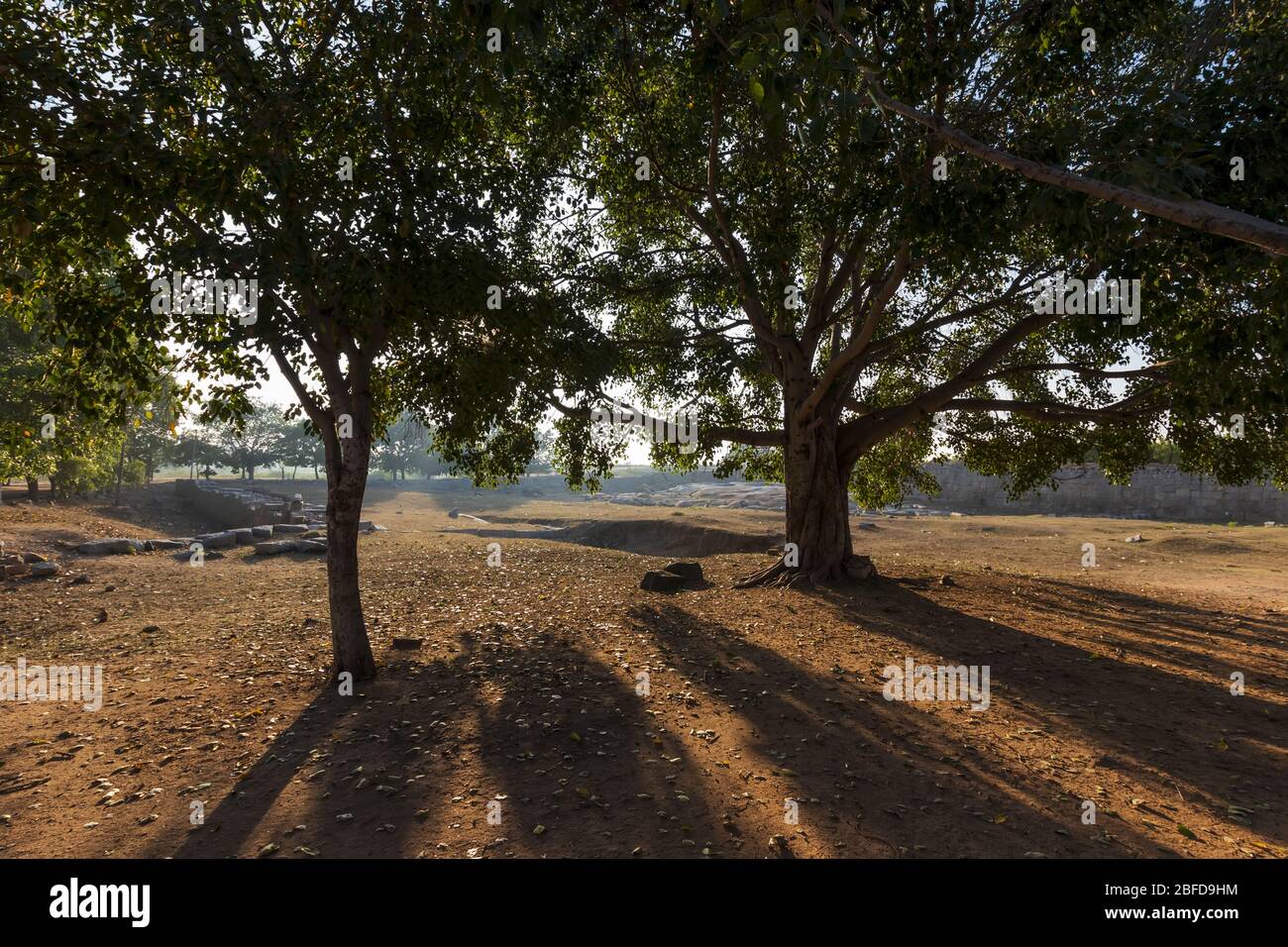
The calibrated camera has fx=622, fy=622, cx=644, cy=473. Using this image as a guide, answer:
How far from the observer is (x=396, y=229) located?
764cm

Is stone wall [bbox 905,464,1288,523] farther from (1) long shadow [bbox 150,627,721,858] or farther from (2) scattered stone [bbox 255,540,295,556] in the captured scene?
(1) long shadow [bbox 150,627,721,858]

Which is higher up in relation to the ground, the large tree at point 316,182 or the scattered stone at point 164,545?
the large tree at point 316,182

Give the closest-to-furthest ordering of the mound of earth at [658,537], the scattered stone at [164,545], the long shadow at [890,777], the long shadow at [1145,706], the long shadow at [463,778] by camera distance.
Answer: the long shadow at [890,777], the long shadow at [463,778], the long shadow at [1145,706], the scattered stone at [164,545], the mound of earth at [658,537]

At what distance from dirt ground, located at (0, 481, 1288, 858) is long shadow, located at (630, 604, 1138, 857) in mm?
30

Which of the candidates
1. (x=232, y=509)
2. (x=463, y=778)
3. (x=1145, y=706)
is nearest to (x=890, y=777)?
(x=463, y=778)

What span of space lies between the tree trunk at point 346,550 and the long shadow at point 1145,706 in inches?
327

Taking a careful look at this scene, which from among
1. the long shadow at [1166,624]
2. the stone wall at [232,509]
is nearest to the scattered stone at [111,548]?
the stone wall at [232,509]

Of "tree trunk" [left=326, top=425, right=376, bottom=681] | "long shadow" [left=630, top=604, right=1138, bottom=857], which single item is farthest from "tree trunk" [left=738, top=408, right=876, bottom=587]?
"tree trunk" [left=326, top=425, right=376, bottom=681]

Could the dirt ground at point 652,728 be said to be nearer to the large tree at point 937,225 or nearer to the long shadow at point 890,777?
the long shadow at point 890,777

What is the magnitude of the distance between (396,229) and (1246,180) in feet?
31.4

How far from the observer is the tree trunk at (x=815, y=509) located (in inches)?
578

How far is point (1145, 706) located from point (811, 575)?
7.46 meters

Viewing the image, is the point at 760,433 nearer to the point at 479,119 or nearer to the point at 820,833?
the point at 479,119

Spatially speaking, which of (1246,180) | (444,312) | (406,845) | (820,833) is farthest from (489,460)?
(1246,180)
